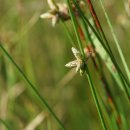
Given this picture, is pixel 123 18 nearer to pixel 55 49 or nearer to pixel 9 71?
pixel 9 71

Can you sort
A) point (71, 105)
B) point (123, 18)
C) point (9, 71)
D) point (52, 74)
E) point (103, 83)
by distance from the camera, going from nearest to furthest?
1. point (103, 83)
2. point (123, 18)
3. point (9, 71)
4. point (71, 105)
5. point (52, 74)

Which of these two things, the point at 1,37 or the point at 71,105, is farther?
the point at 71,105

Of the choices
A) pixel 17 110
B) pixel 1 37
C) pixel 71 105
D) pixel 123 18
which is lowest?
pixel 71 105

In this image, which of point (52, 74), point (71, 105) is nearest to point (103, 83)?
point (71, 105)

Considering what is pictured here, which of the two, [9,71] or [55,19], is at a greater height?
[55,19]

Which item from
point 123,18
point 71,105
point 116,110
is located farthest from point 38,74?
point 116,110

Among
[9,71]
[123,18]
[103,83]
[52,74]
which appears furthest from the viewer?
[52,74]
